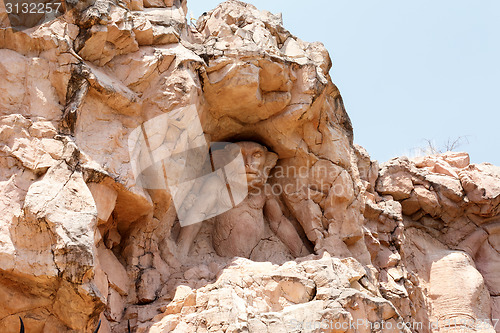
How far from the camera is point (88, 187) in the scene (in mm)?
7418

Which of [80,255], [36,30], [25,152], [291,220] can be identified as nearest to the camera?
[80,255]

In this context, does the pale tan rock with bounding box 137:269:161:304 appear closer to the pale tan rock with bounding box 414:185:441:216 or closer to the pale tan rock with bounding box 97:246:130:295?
the pale tan rock with bounding box 97:246:130:295

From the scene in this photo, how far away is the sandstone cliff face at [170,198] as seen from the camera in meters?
6.96

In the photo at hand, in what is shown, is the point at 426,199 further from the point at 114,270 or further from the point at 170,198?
Result: the point at 114,270

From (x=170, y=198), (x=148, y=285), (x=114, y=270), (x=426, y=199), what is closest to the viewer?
(x=114, y=270)

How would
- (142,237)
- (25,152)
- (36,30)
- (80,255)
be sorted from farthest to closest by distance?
(142,237), (36,30), (25,152), (80,255)

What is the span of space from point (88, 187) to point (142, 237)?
1504 mm

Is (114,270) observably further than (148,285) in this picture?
No

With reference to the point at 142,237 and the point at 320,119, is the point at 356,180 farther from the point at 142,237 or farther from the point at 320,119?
the point at 142,237

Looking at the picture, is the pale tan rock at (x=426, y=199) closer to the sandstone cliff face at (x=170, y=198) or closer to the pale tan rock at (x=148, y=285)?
the sandstone cliff face at (x=170, y=198)

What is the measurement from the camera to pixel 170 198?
8695 millimetres

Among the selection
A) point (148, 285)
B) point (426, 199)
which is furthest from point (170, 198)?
point (426, 199)

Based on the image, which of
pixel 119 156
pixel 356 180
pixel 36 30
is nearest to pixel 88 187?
pixel 119 156

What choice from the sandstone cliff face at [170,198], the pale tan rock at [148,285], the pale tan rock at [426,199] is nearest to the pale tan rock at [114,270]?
the sandstone cliff face at [170,198]
